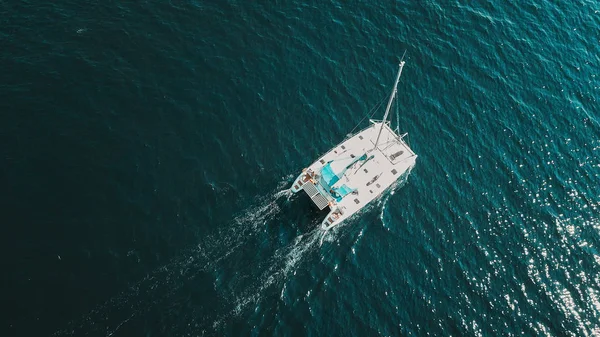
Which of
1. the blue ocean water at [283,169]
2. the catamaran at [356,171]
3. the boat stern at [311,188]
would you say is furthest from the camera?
the catamaran at [356,171]

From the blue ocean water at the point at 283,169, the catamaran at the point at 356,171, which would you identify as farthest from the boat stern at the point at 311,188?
the blue ocean water at the point at 283,169

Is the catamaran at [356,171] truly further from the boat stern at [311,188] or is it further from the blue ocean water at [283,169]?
the blue ocean water at [283,169]

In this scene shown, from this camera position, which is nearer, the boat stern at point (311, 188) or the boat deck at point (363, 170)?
the boat stern at point (311, 188)

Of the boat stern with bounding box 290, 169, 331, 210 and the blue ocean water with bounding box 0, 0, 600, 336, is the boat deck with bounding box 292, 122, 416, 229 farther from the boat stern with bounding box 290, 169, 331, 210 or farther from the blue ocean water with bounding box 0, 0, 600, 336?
the blue ocean water with bounding box 0, 0, 600, 336

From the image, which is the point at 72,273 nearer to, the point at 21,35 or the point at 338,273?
the point at 338,273

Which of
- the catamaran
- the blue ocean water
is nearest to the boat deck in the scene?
the catamaran

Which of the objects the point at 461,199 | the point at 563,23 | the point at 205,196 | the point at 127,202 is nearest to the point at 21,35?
the point at 127,202

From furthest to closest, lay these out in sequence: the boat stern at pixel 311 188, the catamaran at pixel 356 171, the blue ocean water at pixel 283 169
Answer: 1. the catamaran at pixel 356 171
2. the boat stern at pixel 311 188
3. the blue ocean water at pixel 283 169
